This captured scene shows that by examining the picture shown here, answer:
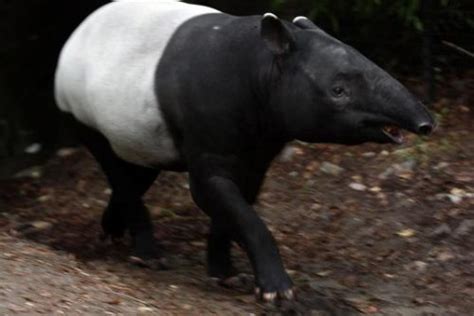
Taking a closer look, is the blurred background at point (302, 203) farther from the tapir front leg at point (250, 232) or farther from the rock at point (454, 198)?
the tapir front leg at point (250, 232)

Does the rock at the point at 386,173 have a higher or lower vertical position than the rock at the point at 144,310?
lower

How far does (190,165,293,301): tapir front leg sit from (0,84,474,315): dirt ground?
11 cm

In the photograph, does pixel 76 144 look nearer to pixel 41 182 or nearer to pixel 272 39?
pixel 41 182

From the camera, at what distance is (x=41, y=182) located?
779cm

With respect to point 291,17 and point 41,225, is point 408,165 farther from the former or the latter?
point 41,225

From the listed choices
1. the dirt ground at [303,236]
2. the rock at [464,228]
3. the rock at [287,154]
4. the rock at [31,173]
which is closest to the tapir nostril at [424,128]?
the dirt ground at [303,236]

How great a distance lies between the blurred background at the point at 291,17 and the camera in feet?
24.9

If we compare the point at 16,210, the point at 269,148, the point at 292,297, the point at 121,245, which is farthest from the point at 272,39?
the point at 16,210

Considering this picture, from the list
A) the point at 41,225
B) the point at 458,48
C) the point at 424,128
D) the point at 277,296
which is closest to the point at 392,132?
the point at 424,128

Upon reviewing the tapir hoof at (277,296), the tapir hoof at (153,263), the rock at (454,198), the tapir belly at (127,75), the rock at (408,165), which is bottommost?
the tapir hoof at (153,263)

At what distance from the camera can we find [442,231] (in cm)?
633

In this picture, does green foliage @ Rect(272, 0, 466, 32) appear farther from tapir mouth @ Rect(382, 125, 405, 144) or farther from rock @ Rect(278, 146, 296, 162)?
tapir mouth @ Rect(382, 125, 405, 144)

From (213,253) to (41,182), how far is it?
2.33 metres

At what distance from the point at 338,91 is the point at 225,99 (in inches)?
22.3
